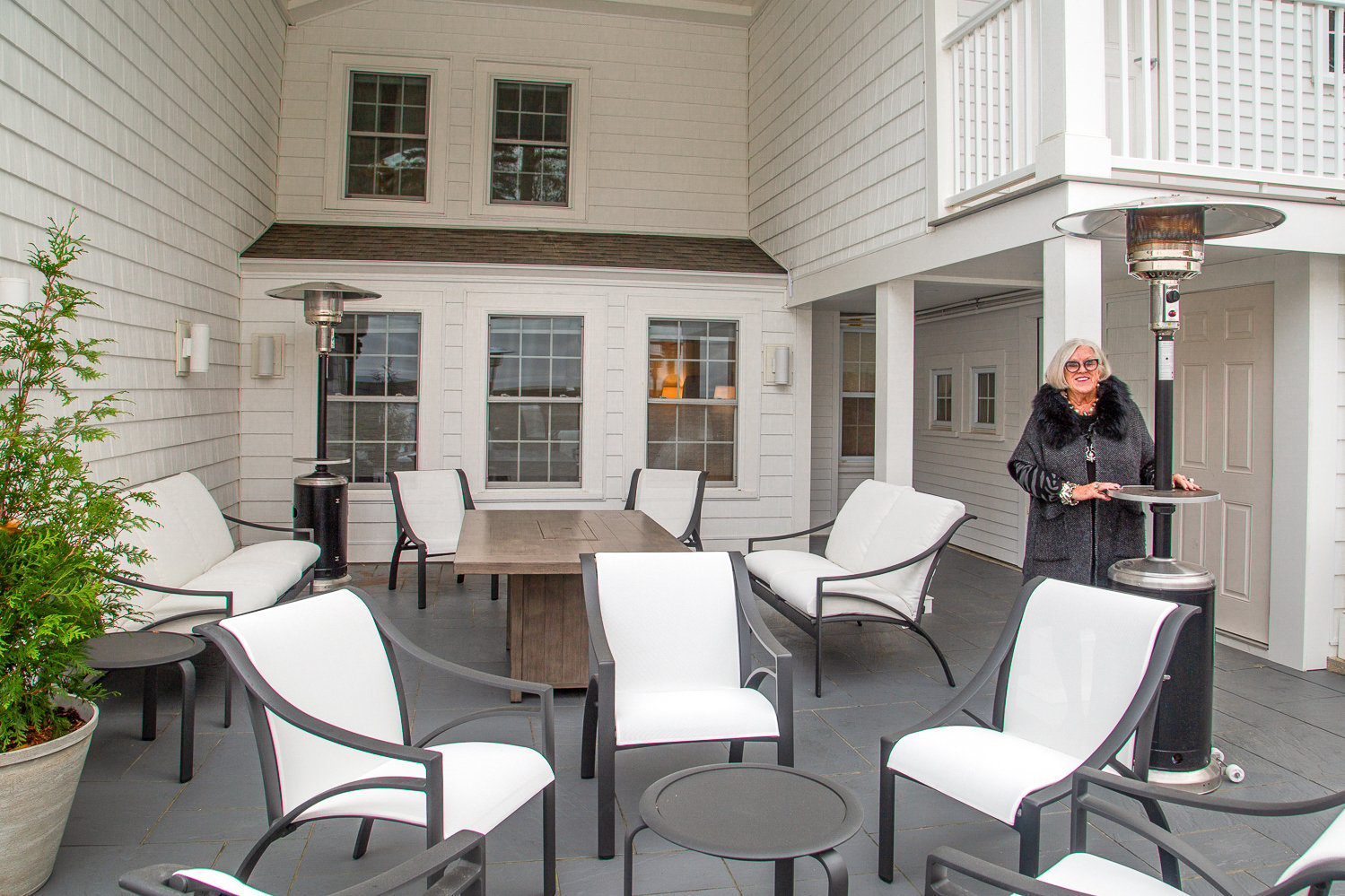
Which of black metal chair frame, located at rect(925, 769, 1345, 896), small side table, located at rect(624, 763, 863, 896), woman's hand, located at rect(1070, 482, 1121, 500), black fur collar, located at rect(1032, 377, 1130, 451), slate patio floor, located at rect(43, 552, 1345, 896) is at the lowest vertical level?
slate patio floor, located at rect(43, 552, 1345, 896)

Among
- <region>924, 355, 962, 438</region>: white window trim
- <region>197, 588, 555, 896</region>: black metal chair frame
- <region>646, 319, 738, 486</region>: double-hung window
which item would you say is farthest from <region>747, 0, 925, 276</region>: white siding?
<region>197, 588, 555, 896</region>: black metal chair frame

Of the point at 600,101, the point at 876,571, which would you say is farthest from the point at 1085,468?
the point at 600,101

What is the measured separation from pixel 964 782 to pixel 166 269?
5406 millimetres

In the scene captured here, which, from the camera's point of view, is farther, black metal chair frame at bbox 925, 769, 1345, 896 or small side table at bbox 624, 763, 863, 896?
small side table at bbox 624, 763, 863, 896

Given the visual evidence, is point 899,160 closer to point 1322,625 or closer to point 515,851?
point 1322,625

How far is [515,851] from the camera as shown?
272cm

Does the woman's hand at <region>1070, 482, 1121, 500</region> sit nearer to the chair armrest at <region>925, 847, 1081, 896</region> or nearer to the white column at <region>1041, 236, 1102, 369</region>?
the white column at <region>1041, 236, 1102, 369</region>

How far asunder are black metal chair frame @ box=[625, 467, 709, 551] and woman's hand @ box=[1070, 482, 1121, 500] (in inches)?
132

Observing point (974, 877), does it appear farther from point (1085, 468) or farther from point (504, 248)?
point (504, 248)

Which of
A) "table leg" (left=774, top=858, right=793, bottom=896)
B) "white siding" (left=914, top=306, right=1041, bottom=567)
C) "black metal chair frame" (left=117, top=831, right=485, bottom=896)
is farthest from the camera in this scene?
"white siding" (left=914, top=306, right=1041, bottom=567)

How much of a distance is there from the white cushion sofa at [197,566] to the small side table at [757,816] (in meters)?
2.59

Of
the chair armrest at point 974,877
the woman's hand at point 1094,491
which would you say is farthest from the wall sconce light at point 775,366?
the chair armrest at point 974,877

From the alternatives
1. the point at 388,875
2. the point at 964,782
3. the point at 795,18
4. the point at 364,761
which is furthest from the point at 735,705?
the point at 795,18

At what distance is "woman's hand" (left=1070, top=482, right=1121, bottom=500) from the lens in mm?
3426
